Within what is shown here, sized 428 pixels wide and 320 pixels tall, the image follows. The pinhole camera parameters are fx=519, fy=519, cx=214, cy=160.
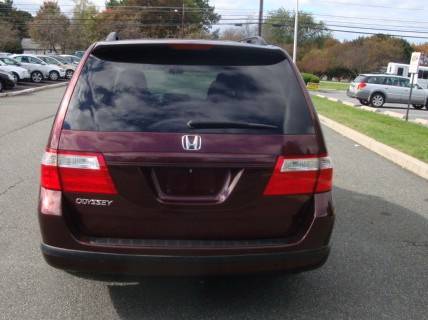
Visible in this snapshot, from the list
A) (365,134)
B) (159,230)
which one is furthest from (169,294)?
(365,134)

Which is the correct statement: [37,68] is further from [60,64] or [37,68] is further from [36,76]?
[60,64]

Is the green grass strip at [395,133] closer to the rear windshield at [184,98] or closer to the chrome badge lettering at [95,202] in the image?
the rear windshield at [184,98]

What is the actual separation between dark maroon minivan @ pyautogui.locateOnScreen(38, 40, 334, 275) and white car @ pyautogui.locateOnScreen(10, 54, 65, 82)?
32232 millimetres

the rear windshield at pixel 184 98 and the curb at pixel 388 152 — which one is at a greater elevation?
the rear windshield at pixel 184 98

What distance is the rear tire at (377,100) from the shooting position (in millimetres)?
26922

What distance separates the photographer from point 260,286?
157 inches

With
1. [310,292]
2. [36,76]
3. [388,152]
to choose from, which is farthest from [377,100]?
[310,292]

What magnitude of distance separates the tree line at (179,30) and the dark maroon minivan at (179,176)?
65.1 metres

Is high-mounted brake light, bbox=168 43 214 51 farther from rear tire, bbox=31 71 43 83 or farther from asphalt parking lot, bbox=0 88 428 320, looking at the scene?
rear tire, bbox=31 71 43 83

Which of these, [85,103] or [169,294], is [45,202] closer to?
[85,103]

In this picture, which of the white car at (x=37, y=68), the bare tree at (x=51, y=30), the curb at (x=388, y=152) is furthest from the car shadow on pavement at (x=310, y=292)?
the bare tree at (x=51, y=30)

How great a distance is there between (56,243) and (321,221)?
A: 1.64 meters

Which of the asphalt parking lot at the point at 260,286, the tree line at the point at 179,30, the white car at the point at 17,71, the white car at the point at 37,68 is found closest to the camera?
the asphalt parking lot at the point at 260,286

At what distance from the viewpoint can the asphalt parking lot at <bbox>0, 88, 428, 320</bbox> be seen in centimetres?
358
